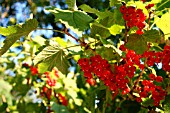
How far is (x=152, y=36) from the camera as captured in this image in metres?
1.85

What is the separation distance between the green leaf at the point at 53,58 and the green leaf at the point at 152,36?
528 millimetres

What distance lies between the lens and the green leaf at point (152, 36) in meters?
1.84

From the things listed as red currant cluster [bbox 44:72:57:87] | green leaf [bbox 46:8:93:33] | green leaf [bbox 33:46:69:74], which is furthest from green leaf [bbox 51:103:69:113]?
green leaf [bbox 46:8:93:33]

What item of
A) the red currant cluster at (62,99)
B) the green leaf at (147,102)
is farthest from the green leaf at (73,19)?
the red currant cluster at (62,99)

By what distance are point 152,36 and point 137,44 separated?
100mm

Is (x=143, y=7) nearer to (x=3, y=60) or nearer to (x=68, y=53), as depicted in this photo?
(x=68, y=53)

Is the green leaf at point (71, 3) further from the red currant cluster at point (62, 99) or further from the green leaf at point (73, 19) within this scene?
the red currant cluster at point (62, 99)

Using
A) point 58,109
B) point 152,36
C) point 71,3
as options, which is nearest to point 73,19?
point 71,3

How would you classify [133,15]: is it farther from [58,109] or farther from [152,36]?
[58,109]

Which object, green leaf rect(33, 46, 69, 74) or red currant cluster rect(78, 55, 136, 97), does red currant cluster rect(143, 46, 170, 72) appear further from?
green leaf rect(33, 46, 69, 74)

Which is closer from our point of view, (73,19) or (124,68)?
(73,19)

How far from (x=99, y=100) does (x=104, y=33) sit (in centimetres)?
59

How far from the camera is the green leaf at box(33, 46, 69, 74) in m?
1.93

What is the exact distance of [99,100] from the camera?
234cm
